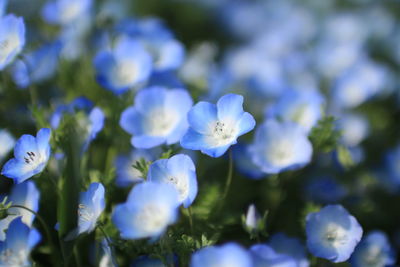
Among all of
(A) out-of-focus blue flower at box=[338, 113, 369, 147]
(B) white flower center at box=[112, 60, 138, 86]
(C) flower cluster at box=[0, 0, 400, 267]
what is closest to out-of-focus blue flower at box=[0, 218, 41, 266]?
Answer: (C) flower cluster at box=[0, 0, 400, 267]

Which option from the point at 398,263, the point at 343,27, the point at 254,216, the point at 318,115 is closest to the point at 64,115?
the point at 254,216

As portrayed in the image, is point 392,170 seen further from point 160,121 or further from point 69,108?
point 69,108

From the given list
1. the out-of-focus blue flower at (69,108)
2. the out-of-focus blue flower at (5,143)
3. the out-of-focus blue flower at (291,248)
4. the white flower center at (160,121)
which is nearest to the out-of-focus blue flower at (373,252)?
the out-of-focus blue flower at (291,248)

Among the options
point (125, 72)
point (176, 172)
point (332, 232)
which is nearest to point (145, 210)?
point (176, 172)

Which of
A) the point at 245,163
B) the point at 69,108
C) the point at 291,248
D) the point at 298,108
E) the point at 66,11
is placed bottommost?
the point at 291,248

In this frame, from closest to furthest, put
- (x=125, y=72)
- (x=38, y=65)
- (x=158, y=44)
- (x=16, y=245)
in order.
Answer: (x=16, y=245) < (x=125, y=72) < (x=38, y=65) < (x=158, y=44)

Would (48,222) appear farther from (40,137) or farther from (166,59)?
(166,59)

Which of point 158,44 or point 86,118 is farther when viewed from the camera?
point 158,44

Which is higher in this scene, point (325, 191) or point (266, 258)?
point (266, 258)
